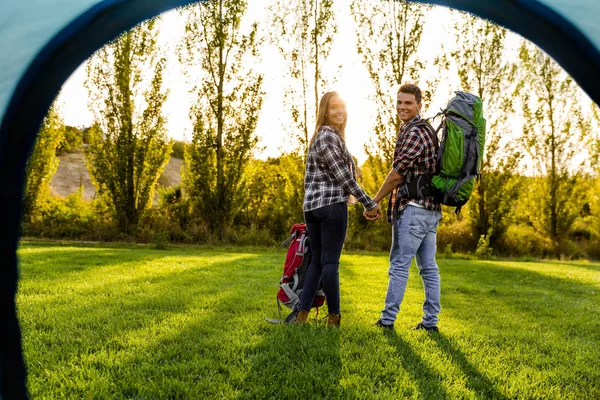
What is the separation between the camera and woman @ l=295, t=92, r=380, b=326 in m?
3.88

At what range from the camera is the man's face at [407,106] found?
13.1 ft

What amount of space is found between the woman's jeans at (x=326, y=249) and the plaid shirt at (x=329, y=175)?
8 centimetres

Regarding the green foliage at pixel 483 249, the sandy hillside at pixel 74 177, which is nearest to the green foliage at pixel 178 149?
the sandy hillside at pixel 74 177

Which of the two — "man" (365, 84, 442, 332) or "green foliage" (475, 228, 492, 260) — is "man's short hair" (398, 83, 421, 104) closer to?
"man" (365, 84, 442, 332)

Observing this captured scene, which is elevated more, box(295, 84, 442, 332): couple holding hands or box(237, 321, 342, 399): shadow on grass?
box(295, 84, 442, 332): couple holding hands

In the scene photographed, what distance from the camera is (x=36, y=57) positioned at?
67.6 inches

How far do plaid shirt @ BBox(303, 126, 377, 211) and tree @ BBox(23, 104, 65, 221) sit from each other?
13.7m

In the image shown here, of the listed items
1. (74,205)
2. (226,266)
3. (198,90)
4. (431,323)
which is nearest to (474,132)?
(431,323)

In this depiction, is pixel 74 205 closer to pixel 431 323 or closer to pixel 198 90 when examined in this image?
pixel 198 90

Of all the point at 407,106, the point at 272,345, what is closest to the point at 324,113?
the point at 407,106

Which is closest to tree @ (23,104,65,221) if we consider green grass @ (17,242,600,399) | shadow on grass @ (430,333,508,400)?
green grass @ (17,242,600,399)

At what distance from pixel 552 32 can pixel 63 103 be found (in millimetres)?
17266

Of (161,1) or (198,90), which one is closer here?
(161,1)

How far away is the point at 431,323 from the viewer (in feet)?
14.1
